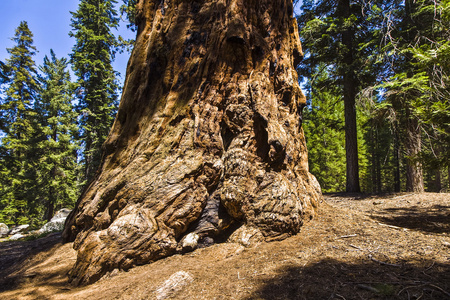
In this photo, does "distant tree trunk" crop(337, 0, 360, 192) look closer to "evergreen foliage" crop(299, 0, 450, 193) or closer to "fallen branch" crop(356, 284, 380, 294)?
"evergreen foliage" crop(299, 0, 450, 193)

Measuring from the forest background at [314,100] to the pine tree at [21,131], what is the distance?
9 cm

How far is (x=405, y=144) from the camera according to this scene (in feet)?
28.9

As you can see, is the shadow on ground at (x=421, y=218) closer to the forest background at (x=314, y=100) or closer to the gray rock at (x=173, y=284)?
the forest background at (x=314, y=100)

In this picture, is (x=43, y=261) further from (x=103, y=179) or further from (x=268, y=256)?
(x=268, y=256)

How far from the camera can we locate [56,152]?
674 inches

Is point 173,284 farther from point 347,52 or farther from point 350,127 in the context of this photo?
point 347,52

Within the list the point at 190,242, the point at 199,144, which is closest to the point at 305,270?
the point at 190,242

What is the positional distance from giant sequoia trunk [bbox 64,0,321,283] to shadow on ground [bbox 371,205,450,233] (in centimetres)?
143

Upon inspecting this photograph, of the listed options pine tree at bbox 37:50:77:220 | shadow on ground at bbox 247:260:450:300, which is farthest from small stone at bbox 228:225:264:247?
pine tree at bbox 37:50:77:220

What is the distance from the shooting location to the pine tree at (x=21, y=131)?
16439 millimetres

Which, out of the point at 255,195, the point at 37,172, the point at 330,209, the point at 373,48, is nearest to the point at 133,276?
the point at 255,195

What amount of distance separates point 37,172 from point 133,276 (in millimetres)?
18759

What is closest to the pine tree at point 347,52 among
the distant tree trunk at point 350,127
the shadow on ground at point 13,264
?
the distant tree trunk at point 350,127

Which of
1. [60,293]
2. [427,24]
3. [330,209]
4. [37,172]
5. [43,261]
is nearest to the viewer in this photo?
[60,293]
